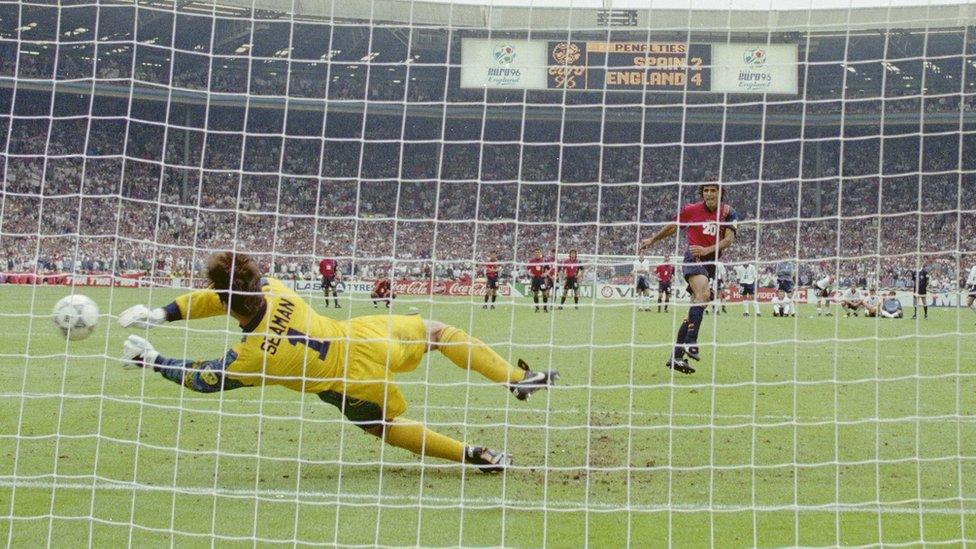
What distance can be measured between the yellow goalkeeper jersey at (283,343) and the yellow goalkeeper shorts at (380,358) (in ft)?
0.27

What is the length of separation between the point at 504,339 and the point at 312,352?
1028cm

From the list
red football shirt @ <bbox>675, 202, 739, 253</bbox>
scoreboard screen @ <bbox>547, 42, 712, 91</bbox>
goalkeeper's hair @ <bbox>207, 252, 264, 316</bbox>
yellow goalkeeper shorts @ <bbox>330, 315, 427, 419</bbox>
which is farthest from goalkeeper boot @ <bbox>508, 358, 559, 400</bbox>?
red football shirt @ <bbox>675, 202, 739, 253</bbox>

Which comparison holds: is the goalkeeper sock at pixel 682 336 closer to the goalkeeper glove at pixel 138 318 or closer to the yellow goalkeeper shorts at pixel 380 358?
the yellow goalkeeper shorts at pixel 380 358

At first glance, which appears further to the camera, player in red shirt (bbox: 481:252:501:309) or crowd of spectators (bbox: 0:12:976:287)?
player in red shirt (bbox: 481:252:501:309)

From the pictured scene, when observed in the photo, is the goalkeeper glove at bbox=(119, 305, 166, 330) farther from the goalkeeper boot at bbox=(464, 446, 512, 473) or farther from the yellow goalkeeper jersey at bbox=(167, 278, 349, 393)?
the goalkeeper boot at bbox=(464, 446, 512, 473)

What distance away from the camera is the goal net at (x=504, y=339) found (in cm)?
607

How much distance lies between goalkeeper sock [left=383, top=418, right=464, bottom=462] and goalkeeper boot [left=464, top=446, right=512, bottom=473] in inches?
3.1

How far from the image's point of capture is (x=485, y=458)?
6.99 m

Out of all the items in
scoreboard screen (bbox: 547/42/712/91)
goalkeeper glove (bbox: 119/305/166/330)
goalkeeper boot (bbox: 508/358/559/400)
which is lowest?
goalkeeper boot (bbox: 508/358/559/400)

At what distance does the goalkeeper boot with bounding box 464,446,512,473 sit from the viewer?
22.8 feet

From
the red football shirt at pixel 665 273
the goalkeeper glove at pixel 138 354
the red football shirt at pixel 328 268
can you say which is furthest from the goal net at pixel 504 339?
the red football shirt at pixel 328 268

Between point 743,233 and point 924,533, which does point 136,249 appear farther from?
point 924,533

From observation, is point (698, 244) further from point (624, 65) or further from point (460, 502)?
point (460, 502)

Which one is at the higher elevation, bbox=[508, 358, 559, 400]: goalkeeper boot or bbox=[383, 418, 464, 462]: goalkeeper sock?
bbox=[508, 358, 559, 400]: goalkeeper boot
